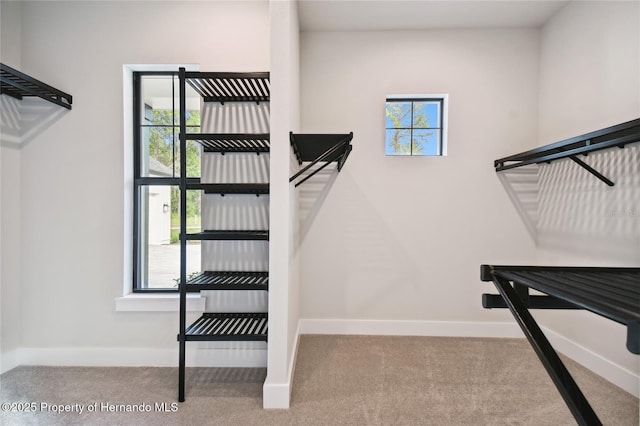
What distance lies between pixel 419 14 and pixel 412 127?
84cm

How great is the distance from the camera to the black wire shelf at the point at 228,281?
A: 1.70 metres

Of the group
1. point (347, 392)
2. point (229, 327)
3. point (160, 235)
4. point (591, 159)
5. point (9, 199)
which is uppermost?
point (591, 159)

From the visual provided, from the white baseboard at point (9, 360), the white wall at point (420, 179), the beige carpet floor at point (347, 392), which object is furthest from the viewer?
the white wall at point (420, 179)

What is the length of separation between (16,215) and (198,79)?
5.28ft

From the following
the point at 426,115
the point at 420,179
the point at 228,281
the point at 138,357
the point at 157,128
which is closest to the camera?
the point at 228,281

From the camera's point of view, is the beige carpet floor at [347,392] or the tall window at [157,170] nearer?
the beige carpet floor at [347,392]

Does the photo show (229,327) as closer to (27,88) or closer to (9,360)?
(9,360)

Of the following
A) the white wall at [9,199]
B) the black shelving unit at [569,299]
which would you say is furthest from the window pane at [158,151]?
the black shelving unit at [569,299]

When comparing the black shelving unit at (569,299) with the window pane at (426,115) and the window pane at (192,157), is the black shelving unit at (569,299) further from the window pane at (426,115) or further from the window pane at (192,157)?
the window pane at (192,157)

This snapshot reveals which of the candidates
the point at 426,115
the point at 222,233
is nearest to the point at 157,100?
the point at 222,233

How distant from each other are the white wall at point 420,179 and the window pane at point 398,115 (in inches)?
5.6

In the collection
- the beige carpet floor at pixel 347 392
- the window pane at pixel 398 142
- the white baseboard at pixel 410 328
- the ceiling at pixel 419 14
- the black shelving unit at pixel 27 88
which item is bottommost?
the beige carpet floor at pixel 347 392

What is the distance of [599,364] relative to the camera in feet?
6.17

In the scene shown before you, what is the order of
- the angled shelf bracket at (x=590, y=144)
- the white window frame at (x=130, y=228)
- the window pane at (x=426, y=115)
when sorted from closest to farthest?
the angled shelf bracket at (x=590, y=144) → the white window frame at (x=130, y=228) → the window pane at (x=426, y=115)
